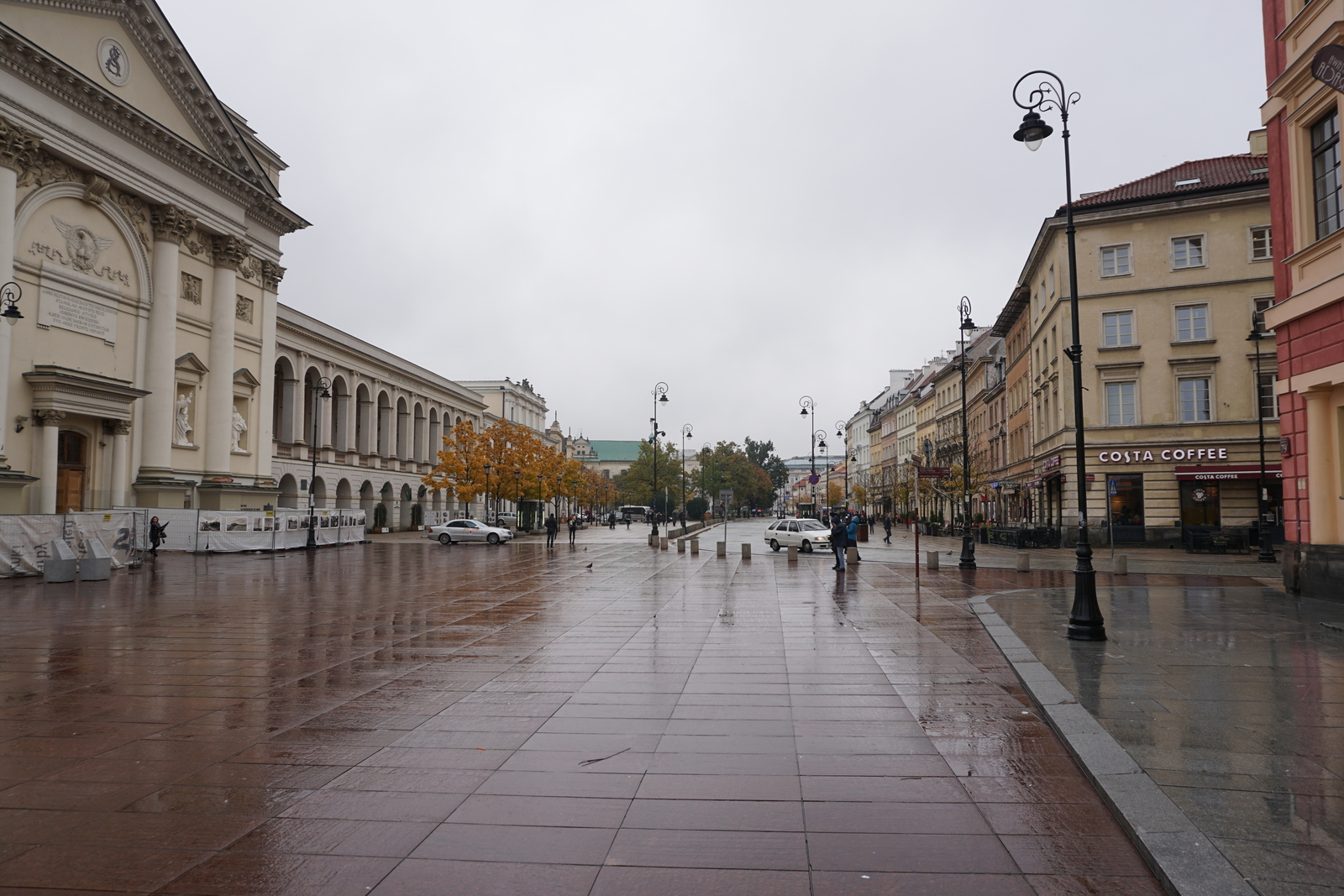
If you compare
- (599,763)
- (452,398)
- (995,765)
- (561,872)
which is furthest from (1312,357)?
(452,398)

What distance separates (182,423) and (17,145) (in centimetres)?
1182

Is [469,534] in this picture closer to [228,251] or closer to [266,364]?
[266,364]

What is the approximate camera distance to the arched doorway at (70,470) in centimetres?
2897

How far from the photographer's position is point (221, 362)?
36000 millimetres

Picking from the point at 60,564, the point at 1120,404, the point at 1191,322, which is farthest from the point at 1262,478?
the point at 60,564

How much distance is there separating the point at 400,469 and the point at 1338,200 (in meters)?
64.1

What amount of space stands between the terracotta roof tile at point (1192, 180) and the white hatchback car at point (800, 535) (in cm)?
1862

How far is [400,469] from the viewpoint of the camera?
6856 centimetres

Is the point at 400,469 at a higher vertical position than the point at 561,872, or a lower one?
higher

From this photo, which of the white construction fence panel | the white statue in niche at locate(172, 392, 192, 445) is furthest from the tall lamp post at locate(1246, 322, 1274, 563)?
the white statue in niche at locate(172, 392, 192, 445)

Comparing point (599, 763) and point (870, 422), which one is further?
point (870, 422)

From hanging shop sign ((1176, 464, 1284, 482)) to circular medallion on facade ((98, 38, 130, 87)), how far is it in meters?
45.2

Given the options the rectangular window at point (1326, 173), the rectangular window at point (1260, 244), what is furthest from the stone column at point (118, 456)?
the rectangular window at point (1260, 244)

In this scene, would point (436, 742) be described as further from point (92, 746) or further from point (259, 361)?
point (259, 361)
